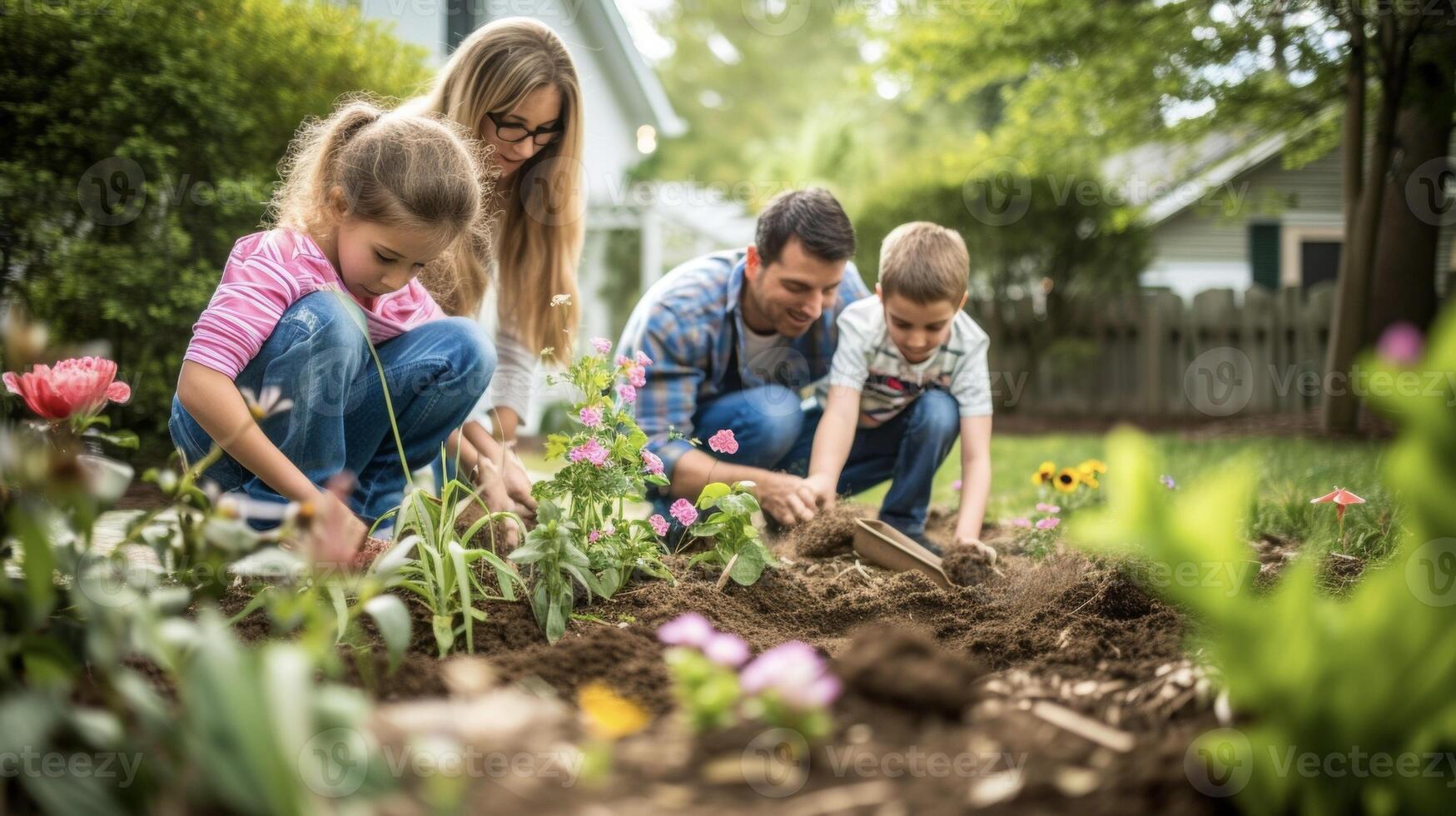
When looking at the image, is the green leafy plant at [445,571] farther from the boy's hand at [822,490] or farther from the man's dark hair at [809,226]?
the man's dark hair at [809,226]

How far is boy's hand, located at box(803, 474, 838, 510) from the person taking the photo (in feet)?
8.75

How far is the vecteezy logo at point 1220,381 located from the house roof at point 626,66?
6.56 m

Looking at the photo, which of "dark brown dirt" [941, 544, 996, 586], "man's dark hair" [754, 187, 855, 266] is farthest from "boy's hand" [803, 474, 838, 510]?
"man's dark hair" [754, 187, 855, 266]

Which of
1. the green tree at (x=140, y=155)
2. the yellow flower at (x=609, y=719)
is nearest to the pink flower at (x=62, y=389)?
the yellow flower at (x=609, y=719)

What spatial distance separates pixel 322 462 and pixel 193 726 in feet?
5.17

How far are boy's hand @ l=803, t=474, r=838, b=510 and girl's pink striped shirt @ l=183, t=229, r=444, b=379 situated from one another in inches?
50.2

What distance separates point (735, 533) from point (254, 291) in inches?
45.6

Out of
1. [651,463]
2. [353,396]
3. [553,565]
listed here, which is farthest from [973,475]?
[353,396]

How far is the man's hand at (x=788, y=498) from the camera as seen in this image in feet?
8.63

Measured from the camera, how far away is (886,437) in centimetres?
334

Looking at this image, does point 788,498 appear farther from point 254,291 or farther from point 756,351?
point 254,291

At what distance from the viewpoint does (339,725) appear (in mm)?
848

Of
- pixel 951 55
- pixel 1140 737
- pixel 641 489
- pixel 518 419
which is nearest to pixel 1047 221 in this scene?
pixel 951 55

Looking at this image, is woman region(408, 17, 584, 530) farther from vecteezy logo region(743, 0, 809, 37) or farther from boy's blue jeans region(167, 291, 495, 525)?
vecteezy logo region(743, 0, 809, 37)
